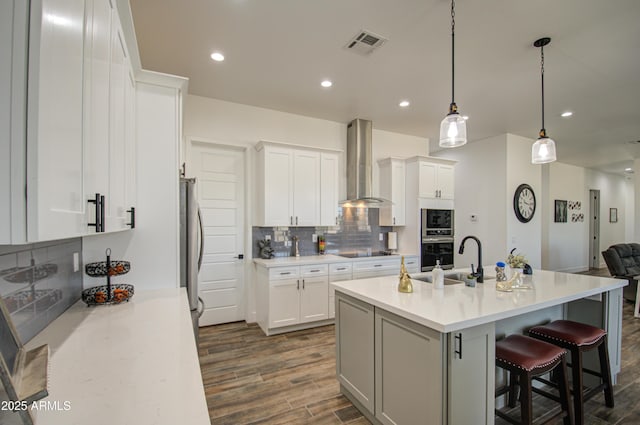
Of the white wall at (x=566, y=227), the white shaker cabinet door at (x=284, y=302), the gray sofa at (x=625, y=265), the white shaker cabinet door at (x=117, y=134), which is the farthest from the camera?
the white wall at (x=566, y=227)

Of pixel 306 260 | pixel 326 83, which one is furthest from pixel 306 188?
pixel 326 83

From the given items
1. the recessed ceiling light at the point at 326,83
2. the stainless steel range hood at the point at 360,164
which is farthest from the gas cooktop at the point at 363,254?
the recessed ceiling light at the point at 326,83

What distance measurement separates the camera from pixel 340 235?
4.73 m

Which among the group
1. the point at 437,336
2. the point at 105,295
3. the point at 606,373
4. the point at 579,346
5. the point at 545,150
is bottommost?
the point at 606,373

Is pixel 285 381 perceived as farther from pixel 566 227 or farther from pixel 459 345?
pixel 566 227

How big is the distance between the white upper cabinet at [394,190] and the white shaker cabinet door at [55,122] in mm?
4360

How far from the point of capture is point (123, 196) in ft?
5.37

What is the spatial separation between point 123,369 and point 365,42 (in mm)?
2794

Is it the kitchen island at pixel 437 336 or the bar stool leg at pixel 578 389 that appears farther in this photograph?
the bar stool leg at pixel 578 389

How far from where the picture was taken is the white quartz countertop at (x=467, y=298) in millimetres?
1611

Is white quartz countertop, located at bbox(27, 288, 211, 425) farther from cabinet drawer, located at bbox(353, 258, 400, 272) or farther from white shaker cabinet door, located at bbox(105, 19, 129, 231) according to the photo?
cabinet drawer, located at bbox(353, 258, 400, 272)

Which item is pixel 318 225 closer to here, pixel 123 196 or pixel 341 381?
pixel 341 381

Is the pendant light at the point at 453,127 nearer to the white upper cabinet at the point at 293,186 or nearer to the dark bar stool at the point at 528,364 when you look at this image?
the dark bar stool at the point at 528,364

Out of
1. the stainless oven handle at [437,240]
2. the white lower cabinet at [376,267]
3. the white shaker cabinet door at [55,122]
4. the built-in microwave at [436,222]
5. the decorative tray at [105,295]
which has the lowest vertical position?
the white lower cabinet at [376,267]
